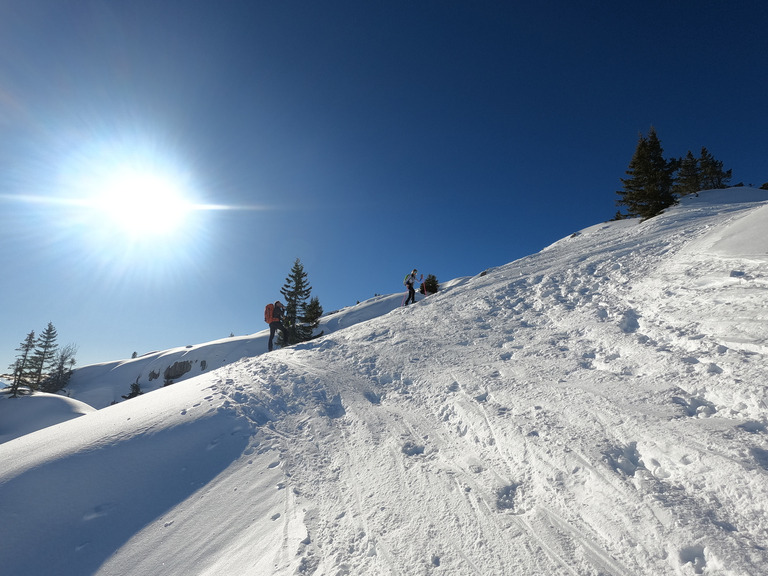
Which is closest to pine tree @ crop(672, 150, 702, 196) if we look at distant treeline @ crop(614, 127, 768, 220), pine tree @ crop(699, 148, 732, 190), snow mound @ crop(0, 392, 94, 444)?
pine tree @ crop(699, 148, 732, 190)

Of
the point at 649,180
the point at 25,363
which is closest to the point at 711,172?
the point at 649,180

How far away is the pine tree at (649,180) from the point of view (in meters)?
23.3

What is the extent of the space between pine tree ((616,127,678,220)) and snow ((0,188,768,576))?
19.5 meters

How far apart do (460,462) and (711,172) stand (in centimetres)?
5786

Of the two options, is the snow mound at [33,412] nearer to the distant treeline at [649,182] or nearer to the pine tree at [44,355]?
the pine tree at [44,355]

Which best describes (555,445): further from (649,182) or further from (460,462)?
(649,182)

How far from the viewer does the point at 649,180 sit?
23.8 metres

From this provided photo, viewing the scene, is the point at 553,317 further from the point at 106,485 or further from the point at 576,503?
the point at 106,485

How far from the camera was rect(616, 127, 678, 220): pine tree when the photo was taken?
2331cm

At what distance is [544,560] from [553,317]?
22.3 feet

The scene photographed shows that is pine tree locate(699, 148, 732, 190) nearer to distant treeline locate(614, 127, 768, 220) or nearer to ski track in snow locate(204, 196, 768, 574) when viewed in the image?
distant treeline locate(614, 127, 768, 220)

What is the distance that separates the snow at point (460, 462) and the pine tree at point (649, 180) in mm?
19542

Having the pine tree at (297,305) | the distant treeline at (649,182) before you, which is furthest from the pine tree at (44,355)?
the distant treeline at (649,182)

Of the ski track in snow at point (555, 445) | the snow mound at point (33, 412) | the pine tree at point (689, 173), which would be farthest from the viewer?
the pine tree at point (689, 173)
